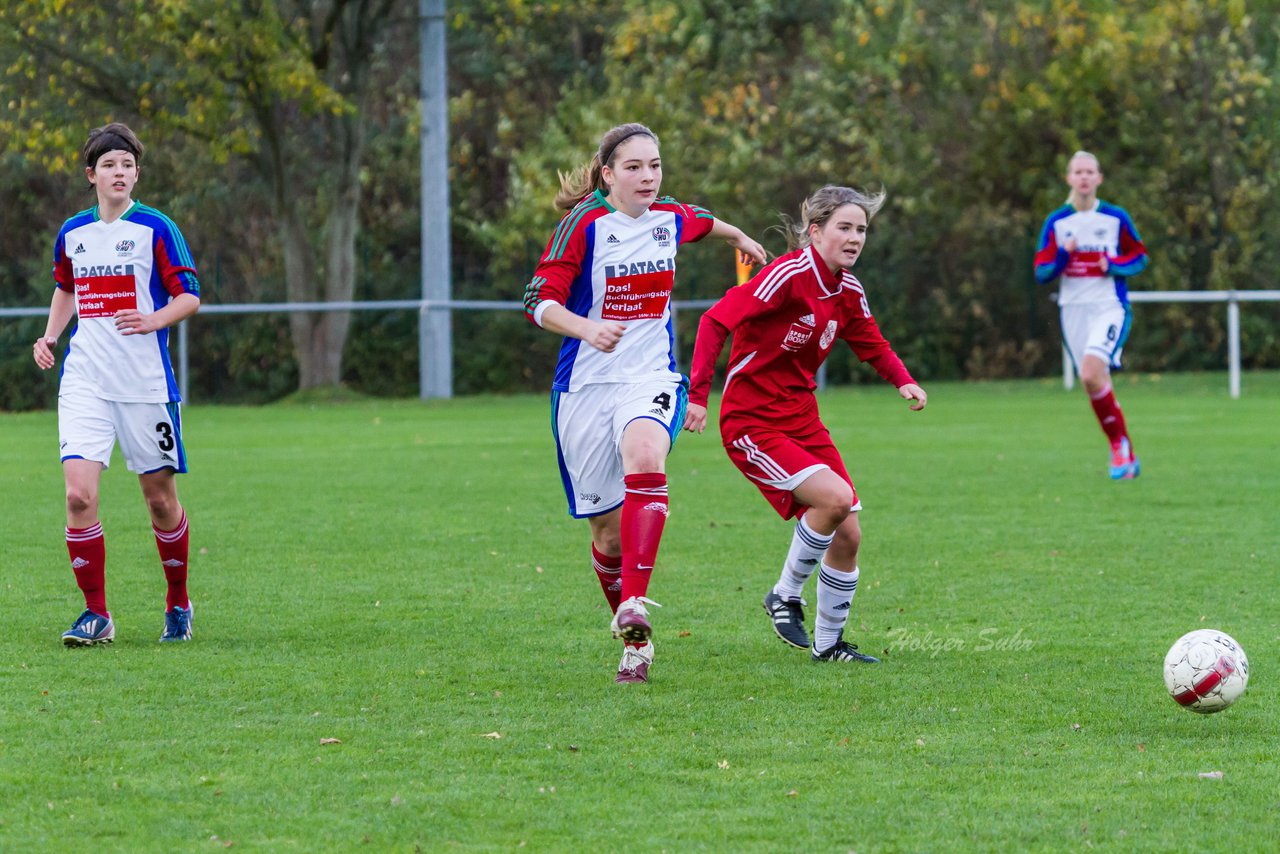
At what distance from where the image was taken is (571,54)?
1240 inches

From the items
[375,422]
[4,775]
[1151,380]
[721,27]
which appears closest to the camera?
[4,775]

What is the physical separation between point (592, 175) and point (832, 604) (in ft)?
5.51

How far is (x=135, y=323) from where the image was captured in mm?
6730

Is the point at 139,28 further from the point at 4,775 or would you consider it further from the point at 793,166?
the point at 4,775

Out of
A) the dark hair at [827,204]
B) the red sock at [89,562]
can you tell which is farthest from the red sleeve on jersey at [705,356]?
the red sock at [89,562]

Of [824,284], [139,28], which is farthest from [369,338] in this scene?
[824,284]

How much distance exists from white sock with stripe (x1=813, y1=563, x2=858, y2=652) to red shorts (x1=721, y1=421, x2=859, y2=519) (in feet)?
0.81

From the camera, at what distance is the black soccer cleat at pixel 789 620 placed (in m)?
6.62

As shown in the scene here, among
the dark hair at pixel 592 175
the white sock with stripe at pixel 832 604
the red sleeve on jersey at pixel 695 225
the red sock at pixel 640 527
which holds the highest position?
the dark hair at pixel 592 175

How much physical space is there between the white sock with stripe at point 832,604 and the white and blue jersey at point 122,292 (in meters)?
2.45

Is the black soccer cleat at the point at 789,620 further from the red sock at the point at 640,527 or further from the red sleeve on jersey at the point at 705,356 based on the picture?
the red sleeve on jersey at the point at 705,356

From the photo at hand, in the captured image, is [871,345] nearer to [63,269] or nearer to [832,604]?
[832,604]

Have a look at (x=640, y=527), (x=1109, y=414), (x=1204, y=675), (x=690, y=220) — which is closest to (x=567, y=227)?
(x=690, y=220)

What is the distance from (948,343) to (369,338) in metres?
8.22
